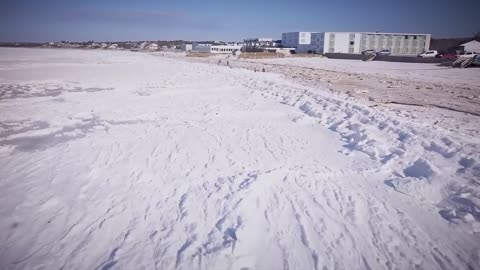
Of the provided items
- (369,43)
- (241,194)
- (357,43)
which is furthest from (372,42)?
(241,194)

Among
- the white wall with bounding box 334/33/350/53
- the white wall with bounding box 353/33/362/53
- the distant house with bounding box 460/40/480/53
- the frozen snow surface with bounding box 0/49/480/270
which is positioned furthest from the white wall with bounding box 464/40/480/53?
the frozen snow surface with bounding box 0/49/480/270

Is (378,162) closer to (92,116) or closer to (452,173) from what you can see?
(452,173)

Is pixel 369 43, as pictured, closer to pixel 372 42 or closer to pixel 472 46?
pixel 372 42

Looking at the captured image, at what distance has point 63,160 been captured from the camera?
6.16 meters

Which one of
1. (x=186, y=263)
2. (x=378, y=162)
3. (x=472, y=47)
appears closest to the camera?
(x=186, y=263)

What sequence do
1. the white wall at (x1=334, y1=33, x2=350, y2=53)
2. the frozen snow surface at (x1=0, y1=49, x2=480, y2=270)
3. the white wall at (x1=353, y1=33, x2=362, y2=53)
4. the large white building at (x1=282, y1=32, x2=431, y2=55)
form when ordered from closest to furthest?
the frozen snow surface at (x1=0, y1=49, x2=480, y2=270), the large white building at (x1=282, y1=32, x2=431, y2=55), the white wall at (x1=353, y1=33, x2=362, y2=53), the white wall at (x1=334, y1=33, x2=350, y2=53)

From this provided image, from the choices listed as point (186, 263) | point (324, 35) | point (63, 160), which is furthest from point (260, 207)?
point (324, 35)

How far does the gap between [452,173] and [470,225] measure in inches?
57.3

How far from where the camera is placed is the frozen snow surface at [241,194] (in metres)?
3.43

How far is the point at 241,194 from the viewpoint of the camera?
4633 mm

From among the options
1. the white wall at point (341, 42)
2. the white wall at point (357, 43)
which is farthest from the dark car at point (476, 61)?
the white wall at point (357, 43)

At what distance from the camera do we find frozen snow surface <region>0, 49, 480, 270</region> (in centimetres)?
343

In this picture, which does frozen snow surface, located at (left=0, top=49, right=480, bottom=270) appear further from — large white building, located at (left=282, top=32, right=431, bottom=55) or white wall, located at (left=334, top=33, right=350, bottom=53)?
white wall, located at (left=334, top=33, right=350, bottom=53)

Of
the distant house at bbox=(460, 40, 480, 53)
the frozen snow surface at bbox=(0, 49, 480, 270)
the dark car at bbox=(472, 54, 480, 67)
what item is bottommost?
the frozen snow surface at bbox=(0, 49, 480, 270)
